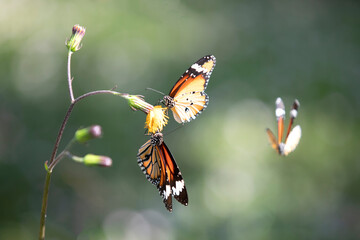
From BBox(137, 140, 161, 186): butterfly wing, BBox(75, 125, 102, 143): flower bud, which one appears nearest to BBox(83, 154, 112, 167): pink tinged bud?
BBox(75, 125, 102, 143): flower bud

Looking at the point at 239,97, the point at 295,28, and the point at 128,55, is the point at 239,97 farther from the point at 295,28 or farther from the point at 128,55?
the point at 295,28

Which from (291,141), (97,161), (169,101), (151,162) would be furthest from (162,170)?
(291,141)

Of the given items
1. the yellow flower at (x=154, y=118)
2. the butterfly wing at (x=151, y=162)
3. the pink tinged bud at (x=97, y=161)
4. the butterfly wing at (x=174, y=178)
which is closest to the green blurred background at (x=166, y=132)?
the butterfly wing at (x=151, y=162)

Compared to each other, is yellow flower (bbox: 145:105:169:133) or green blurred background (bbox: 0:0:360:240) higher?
green blurred background (bbox: 0:0:360:240)

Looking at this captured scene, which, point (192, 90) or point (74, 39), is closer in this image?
point (74, 39)

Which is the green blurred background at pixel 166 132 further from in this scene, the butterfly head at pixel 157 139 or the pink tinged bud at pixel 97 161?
the pink tinged bud at pixel 97 161

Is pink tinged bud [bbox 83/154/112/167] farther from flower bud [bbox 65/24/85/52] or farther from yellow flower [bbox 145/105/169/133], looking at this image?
flower bud [bbox 65/24/85/52]

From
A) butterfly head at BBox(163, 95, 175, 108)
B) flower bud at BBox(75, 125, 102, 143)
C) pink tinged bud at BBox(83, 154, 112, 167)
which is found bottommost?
pink tinged bud at BBox(83, 154, 112, 167)

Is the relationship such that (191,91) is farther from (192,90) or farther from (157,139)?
(157,139)
